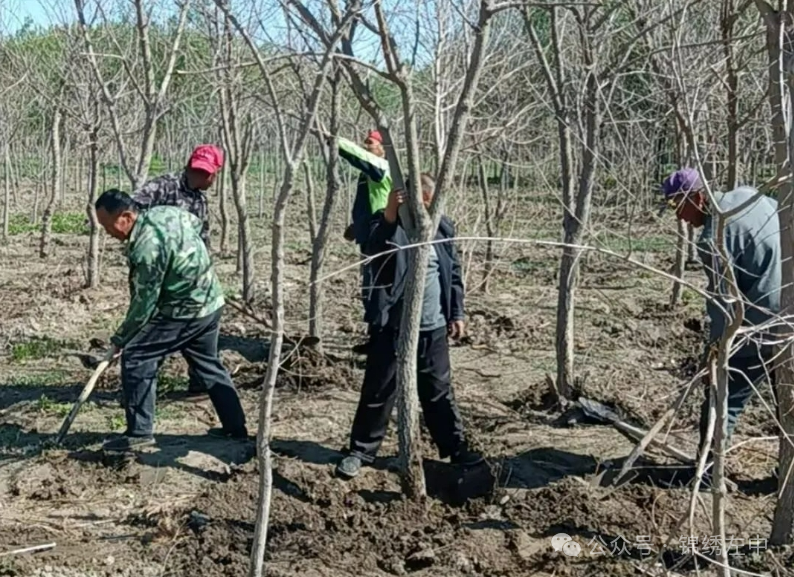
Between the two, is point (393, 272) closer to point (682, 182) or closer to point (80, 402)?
point (682, 182)

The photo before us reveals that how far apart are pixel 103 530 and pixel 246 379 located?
8.83 ft

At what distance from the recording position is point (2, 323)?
9109 millimetres

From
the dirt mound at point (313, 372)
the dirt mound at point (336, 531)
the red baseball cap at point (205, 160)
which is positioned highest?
the red baseball cap at point (205, 160)

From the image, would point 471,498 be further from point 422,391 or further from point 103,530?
point 103,530

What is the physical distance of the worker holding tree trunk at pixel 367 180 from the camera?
629 cm

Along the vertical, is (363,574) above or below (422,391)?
below

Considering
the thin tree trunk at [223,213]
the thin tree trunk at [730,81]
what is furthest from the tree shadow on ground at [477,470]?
the thin tree trunk at [223,213]

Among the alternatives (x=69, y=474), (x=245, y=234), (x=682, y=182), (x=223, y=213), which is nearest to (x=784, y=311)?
(x=682, y=182)

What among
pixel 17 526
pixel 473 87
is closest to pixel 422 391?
pixel 473 87

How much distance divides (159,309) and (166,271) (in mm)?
241

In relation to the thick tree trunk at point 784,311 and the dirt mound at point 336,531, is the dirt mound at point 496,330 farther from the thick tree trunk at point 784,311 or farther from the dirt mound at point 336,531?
the thick tree trunk at point 784,311

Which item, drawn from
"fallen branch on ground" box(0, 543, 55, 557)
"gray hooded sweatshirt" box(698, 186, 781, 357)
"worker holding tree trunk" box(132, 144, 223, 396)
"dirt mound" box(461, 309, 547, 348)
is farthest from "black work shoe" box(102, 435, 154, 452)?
"dirt mound" box(461, 309, 547, 348)

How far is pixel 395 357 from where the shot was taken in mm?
5094

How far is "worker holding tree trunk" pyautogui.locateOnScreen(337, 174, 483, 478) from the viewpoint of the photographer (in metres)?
5.04
